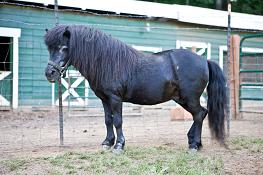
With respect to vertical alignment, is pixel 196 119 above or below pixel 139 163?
above

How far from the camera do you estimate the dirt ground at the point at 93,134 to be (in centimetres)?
492

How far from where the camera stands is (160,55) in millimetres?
5281

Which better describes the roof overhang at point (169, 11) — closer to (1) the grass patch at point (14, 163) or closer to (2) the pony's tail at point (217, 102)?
(2) the pony's tail at point (217, 102)

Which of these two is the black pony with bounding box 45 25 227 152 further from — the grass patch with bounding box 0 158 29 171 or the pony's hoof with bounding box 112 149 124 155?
the grass patch with bounding box 0 158 29 171

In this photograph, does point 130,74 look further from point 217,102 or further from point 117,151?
point 217,102

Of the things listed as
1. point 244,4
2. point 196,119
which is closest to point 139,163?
point 196,119

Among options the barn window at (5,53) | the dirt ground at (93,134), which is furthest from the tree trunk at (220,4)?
the barn window at (5,53)

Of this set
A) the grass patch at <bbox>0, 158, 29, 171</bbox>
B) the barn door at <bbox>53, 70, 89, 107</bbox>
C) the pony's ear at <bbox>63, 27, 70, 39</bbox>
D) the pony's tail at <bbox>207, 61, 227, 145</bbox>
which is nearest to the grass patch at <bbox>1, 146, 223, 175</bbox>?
the grass patch at <bbox>0, 158, 29, 171</bbox>

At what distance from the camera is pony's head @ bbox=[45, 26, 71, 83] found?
4668mm

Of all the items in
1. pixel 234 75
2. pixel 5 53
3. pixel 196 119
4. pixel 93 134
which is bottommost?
pixel 93 134

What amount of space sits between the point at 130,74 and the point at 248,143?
2.17m

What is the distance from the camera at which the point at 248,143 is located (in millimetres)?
5699

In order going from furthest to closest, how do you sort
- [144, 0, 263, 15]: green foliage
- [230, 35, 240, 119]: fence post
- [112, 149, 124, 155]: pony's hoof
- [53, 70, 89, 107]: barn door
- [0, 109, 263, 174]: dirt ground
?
[144, 0, 263, 15]: green foliage → [53, 70, 89, 107]: barn door → [230, 35, 240, 119]: fence post → [0, 109, 263, 174]: dirt ground → [112, 149, 124, 155]: pony's hoof

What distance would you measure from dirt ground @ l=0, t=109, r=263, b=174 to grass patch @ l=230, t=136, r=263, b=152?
0.19 m
